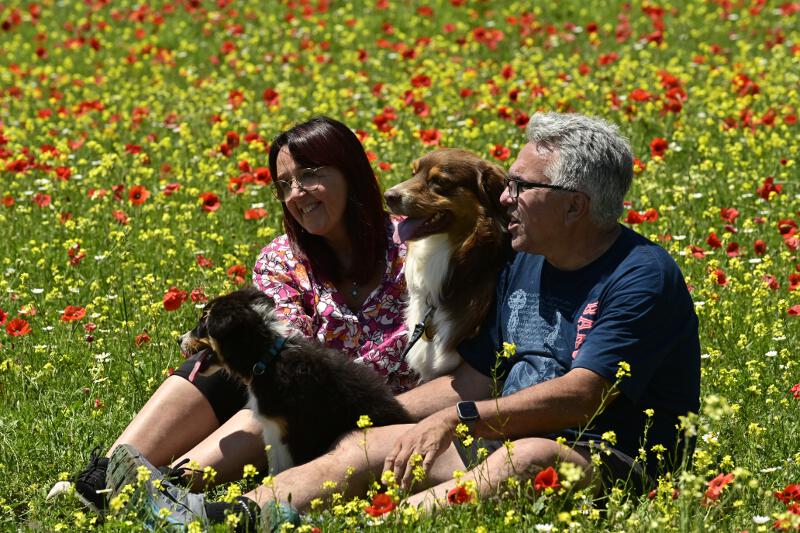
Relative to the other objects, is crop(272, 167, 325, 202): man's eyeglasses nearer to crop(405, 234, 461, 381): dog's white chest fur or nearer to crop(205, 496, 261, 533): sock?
crop(405, 234, 461, 381): dog's white chest fur

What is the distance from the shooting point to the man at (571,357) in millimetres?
4395

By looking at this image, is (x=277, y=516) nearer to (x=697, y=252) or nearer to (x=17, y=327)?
(x=17, y=327)

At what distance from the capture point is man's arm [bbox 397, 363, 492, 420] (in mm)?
5156

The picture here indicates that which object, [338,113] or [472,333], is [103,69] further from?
[472,333]

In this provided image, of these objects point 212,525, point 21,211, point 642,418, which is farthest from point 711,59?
point 212,525

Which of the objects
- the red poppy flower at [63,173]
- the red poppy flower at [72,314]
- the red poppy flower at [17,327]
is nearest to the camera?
the red poppy flower at [17,327]

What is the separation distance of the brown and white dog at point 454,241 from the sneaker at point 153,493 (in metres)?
1.31

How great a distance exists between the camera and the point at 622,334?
174 inches

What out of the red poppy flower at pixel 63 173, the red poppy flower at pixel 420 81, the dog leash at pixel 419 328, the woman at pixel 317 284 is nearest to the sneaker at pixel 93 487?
the woman at pixel 317 284

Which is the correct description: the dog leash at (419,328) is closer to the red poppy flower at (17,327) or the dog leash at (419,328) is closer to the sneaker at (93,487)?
the sneaker at (93,487)

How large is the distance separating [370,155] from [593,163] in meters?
3.33

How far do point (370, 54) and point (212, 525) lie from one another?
27.5ft

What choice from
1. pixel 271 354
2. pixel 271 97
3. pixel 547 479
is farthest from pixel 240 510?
pixel 271 97

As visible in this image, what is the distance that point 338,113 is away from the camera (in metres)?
10.2
